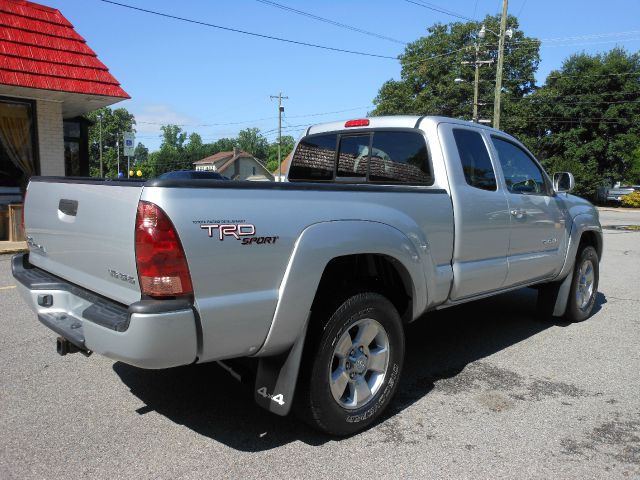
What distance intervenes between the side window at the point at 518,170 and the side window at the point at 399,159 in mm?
884

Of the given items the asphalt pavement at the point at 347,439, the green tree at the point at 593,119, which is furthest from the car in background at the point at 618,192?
the asphalt pavement at the point at 347,439

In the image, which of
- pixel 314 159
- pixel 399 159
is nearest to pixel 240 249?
pixel 399 159

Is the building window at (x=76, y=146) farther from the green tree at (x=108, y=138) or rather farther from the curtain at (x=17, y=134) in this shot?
the green tree at (x=108, y=138)

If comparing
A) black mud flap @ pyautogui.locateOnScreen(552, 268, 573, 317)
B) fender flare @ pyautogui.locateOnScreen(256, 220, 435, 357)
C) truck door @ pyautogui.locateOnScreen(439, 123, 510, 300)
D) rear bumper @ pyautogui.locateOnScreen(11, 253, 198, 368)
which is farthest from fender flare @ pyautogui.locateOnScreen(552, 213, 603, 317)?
rear bumper @ pyautogui.locateOnScreen(11, 253, 198, 368)

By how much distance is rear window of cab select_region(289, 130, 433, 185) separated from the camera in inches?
162

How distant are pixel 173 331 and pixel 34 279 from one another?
4.99 feet

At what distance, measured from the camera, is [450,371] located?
432 centimetres

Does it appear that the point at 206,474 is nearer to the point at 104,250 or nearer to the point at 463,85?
the point at 104,250

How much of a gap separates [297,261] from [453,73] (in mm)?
50065

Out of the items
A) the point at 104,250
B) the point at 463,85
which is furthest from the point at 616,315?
the point at 463,85

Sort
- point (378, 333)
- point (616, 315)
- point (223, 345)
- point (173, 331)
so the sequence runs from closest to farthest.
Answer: point (173, 331) → point (223, 345) → point (378, 333) → point (616, 315)

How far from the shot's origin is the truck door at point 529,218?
4.57 meters

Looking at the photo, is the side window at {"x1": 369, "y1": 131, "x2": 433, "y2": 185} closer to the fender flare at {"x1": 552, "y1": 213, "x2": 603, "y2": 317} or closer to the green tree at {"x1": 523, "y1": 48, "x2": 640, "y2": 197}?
the fender flare at {"x1": 552, "y1": 213, "x2": 603, "y2": 317}

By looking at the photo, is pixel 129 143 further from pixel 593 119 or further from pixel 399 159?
pixel 593 119
